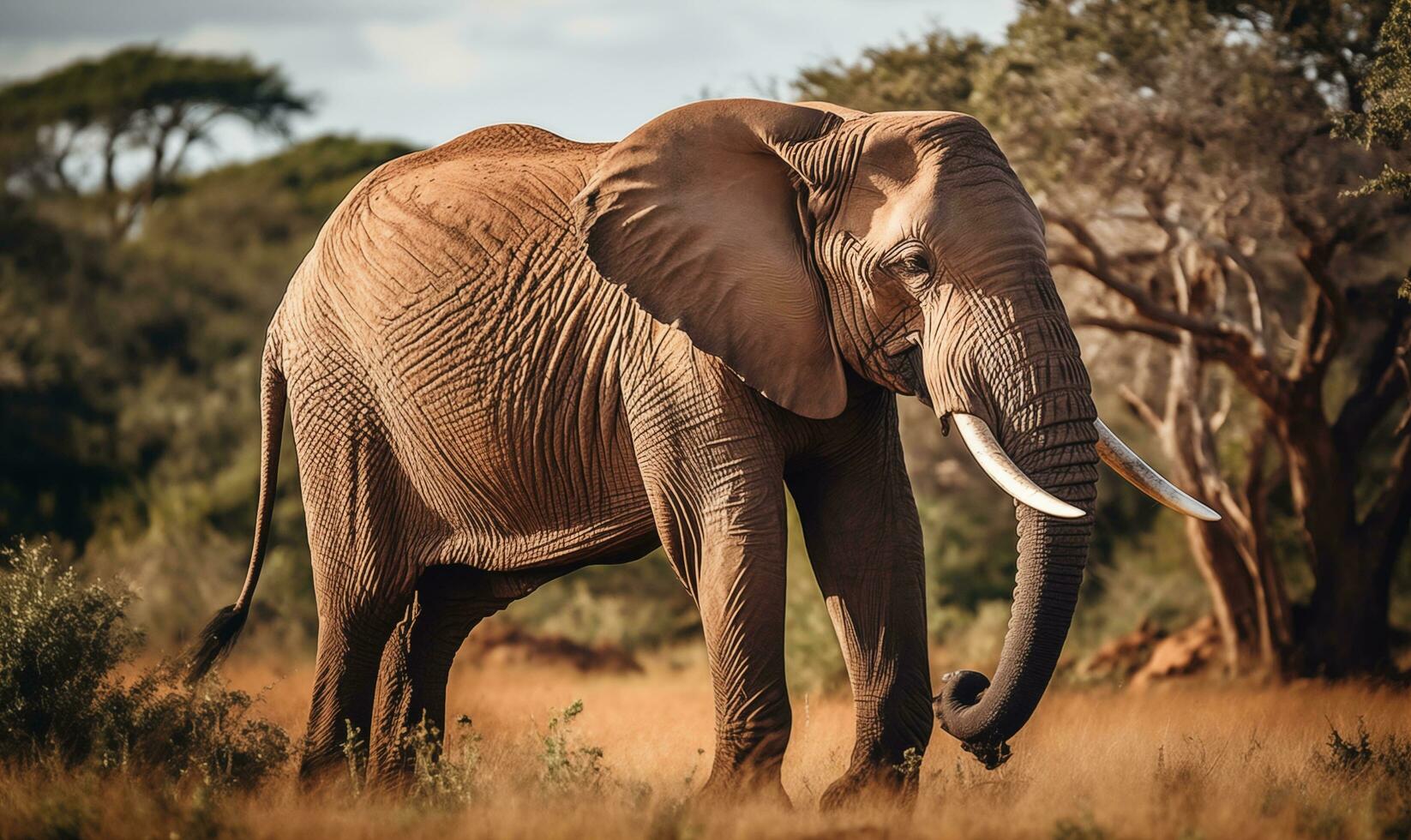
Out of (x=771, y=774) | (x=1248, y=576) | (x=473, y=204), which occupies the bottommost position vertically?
(x=1248, y=576)

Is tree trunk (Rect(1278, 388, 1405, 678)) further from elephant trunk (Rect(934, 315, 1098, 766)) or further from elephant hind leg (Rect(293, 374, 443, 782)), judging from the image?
elephant hind leg (Rect(293, 374, 443, 782))

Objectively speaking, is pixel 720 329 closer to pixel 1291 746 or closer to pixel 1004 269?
pixel 1004 269

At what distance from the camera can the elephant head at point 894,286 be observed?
5.27m

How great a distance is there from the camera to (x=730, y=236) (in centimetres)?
581

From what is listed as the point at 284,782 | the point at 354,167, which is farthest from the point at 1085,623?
the point at 354,167

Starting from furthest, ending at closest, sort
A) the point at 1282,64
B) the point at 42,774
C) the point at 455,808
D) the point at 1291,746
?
1. the point at 1282,64
2. the point at 1291,746
3. the point at 42,774
4. the point at 455,808

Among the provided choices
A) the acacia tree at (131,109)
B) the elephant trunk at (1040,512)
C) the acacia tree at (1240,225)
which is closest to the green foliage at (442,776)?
the elephant trunk at (1040,512)

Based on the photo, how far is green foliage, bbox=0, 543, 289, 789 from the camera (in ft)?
22.4

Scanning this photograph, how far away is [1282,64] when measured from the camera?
10.7 m

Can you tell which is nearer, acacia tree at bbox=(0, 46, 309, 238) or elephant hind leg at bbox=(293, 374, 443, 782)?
elephant hind leg at bbox=(293, 374, 443, 782)

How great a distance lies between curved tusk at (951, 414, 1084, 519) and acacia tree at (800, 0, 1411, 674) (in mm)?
5837

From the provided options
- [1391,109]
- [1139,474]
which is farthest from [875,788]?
[1391,109]

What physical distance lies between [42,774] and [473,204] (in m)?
2.78

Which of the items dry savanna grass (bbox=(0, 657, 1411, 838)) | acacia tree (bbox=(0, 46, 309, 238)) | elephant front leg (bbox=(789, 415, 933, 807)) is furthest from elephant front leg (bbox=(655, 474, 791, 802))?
acacia tree (bbox=(0, 46, 309, 238))
